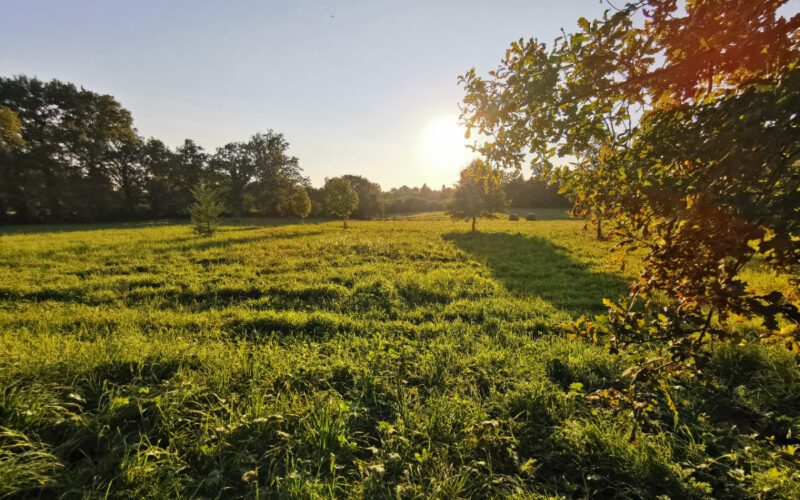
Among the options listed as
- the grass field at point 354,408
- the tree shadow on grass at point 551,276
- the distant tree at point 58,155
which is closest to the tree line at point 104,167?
the distant tree at point 58,155

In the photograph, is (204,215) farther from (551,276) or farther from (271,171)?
(271,171)

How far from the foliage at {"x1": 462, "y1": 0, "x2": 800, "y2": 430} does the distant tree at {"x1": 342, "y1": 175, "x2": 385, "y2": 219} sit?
5549 cm

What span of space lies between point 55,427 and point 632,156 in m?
5.51

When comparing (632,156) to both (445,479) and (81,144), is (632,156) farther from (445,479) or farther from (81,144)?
(81,144)

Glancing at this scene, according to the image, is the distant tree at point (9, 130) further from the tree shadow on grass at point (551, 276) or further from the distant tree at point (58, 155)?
the tree shadow on grass at point (551, 276)

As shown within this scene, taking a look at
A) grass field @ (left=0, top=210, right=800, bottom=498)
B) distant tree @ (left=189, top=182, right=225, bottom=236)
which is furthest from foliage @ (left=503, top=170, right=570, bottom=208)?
grass field @ (left=0, top=210, right=800, bottom=498)

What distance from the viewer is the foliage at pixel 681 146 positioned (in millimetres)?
1563

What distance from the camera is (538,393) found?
3.91 meters

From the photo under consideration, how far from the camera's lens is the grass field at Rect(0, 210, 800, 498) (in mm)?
2729

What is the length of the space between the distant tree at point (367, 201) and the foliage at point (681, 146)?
5549 cm

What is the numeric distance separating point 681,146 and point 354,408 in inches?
143

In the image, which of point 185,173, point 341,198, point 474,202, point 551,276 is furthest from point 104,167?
point 551,276

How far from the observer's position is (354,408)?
11.7ft

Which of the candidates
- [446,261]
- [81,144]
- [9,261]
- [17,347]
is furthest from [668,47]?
[81,144]
